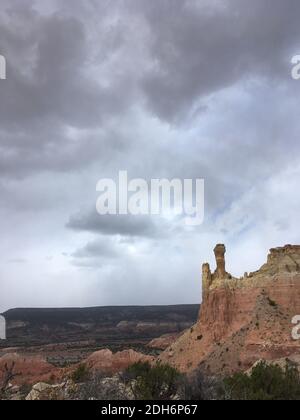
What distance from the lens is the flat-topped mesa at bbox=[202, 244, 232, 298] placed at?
67875mm

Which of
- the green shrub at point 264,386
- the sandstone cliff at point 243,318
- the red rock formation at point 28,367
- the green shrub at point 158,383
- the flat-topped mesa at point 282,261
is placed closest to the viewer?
the green shrub at point 264,386

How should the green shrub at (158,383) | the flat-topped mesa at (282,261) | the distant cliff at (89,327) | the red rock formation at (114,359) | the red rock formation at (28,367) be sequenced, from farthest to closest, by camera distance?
the distant cliff at (89,327) < the red rock formation at (114,359) < the red rock formation at (28,367) < the flat-topped mesa at (282,261) < the green shrub at (158,383)

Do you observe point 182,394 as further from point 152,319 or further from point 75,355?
point 152,319

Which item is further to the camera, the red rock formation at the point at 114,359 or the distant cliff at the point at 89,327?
the distant cliff at the point at 89,327

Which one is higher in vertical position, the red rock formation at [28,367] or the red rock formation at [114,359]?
the red rock formation at [114,359]

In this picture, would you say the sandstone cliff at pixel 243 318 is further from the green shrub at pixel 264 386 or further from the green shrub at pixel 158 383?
the green shrub at pixel 158 383

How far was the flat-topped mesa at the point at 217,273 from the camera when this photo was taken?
67.9 m

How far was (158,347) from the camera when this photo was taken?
10738cm

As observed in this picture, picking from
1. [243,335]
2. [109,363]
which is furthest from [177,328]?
[243,335]

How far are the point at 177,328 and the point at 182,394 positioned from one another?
141153mm

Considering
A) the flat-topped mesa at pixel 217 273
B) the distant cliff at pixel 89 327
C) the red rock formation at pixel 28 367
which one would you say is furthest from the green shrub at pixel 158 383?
the distant cliff at pixel 89 327
